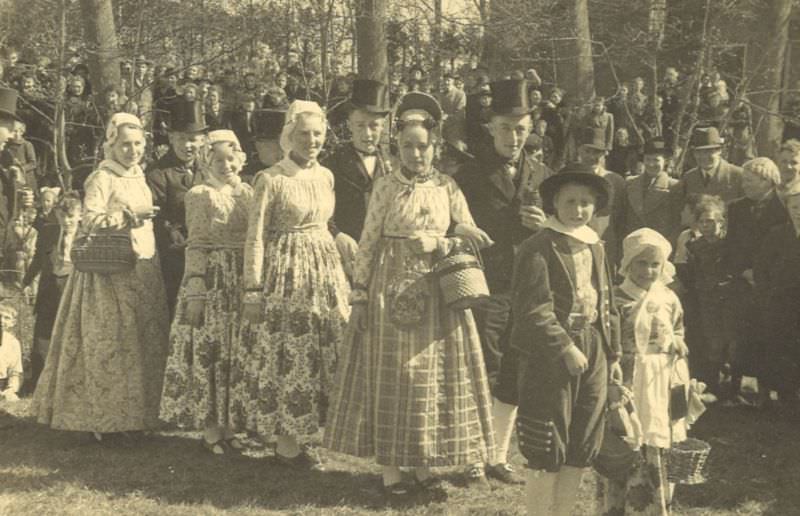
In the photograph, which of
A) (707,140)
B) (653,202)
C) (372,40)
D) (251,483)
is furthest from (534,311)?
(372,40)

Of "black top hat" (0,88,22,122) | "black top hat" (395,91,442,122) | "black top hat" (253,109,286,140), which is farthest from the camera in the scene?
"black top hat" (253,109,286,140)

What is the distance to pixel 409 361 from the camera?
5055 mm

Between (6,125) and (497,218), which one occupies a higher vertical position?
(6,125)

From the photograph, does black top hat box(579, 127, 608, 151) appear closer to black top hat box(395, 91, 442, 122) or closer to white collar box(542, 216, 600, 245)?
black top hat box(395, 91, 442, 122)

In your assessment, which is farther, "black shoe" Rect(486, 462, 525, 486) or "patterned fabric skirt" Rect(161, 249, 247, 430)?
"patterned fabric skirt" Rect(161, 249, 247, 430)

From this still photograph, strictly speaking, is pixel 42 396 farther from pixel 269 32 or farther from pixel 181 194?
pixel 269 32

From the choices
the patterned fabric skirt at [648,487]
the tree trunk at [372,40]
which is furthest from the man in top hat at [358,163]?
the tree trunk at [372,40]

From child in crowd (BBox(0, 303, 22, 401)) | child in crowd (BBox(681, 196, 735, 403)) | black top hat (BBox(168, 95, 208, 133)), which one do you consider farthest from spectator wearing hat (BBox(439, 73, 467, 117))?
child in crowd (BBox(0, 303, 22, 401))

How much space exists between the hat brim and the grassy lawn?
156 cm

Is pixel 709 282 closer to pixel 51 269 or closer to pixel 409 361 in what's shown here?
pixel 409 361

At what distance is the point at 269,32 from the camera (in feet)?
43.8

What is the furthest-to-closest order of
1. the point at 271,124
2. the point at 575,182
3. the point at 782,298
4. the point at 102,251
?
1. the point at 782,298
2. the point at 271,124
3. the point at 102,251
4. the point at 575,182

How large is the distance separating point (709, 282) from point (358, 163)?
2758 mm

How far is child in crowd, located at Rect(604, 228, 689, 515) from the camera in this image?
4410 millimetres
